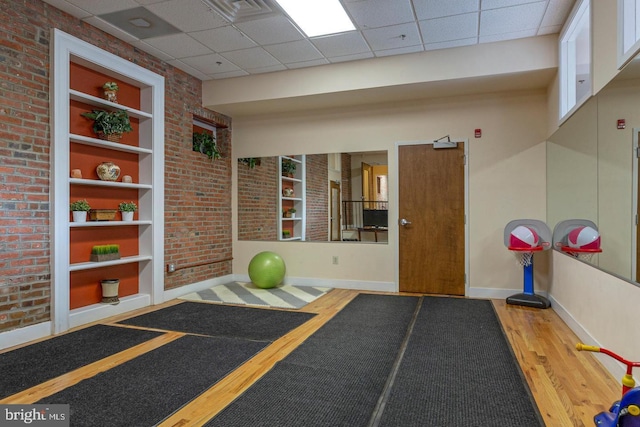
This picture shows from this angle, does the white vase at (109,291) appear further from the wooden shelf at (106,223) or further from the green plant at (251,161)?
the green plant at (251,161)

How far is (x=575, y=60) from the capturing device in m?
3.47

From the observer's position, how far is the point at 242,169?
231 inches

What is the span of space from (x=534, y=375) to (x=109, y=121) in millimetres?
4215

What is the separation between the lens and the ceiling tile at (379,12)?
3361 millimetres

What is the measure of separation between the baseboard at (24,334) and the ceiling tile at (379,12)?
3.81 m

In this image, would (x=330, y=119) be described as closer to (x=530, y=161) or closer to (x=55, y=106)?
(x=530, y=161)

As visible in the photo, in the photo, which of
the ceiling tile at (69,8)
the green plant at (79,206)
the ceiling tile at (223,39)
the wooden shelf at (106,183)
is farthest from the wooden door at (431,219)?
the ceiling tile at (69,8)

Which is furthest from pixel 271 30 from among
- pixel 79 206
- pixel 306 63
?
pixel 79 206

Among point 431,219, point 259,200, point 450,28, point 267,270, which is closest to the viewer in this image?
point 450,28

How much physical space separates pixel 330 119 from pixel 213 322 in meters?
3.14

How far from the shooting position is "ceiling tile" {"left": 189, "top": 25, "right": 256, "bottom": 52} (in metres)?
3.85

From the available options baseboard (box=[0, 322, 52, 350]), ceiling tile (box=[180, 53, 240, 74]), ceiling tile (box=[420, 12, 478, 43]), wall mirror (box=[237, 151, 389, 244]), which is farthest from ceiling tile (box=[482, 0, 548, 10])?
baseboard (box=[0, 322, 52, 350])

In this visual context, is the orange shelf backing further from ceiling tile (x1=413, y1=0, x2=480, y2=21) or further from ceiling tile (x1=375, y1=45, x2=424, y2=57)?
ceiling tile (x1=413, y1=0, x2=480, y2=21)

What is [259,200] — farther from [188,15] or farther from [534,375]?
[534,375]
